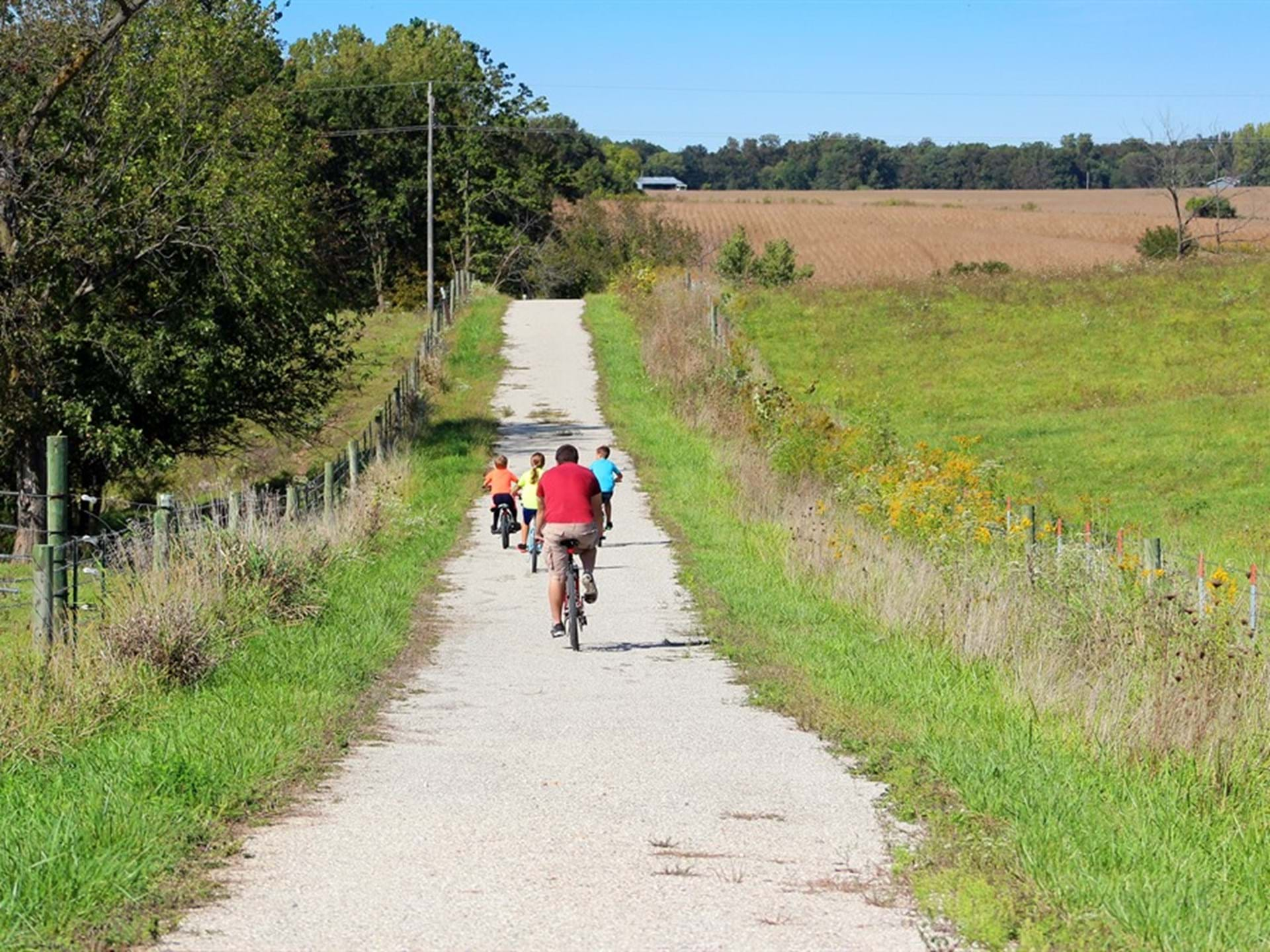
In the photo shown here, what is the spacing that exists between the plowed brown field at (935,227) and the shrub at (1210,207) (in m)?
0.74

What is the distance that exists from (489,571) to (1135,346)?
3107 cm

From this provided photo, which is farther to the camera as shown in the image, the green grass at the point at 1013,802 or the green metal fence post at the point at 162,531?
the green metal fence post at the point at 162,531

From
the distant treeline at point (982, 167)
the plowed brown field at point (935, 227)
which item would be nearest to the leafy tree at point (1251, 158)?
the plowed brown field at point (935, 227)

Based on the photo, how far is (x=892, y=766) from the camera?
27.8ft

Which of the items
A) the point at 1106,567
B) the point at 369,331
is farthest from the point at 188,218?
the point at 369,331

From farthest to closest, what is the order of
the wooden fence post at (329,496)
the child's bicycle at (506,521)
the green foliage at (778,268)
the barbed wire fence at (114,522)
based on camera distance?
the green foliage at (778,268) < the child's bicycle at (506,521) < the wooden fence post at (329,496) < the barbed wire fence at (114,522)

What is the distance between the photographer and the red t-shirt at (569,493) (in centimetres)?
1387

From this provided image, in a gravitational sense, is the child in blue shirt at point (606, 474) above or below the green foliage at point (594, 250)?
below

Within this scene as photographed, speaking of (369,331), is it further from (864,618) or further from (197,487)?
(864,618)

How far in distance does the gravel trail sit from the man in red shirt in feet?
2.88

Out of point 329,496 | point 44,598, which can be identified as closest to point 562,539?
point 44,598

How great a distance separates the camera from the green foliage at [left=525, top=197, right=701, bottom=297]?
7106 cm

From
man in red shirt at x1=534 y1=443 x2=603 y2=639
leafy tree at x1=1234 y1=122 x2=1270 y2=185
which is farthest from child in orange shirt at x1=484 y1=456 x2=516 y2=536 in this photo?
leafy tree at x1=1234 y1=122 x2=1270 y2=185

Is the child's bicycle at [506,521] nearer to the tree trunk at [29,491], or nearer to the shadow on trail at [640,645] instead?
the shadow on trail at [640,645]
